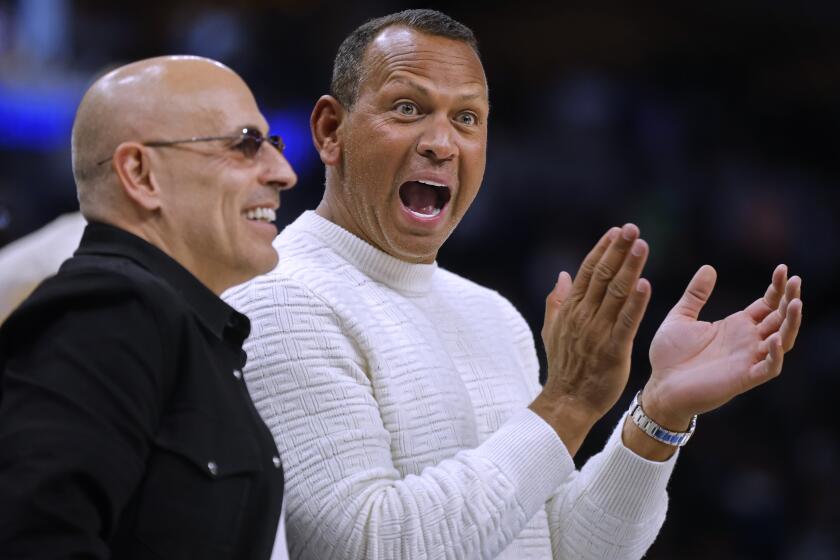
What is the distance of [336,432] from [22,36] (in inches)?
180

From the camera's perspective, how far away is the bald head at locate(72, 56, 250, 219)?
156 centimetres

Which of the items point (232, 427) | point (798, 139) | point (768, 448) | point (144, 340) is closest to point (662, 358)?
point (232, 427)

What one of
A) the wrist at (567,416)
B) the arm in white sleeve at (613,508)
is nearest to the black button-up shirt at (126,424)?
the wrist at (567,416)

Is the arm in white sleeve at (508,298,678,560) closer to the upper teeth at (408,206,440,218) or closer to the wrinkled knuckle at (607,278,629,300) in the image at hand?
the wrinkled knuckle at (607,278,629,300)

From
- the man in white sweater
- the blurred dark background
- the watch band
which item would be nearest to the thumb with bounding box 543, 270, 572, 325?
the man in white sweater

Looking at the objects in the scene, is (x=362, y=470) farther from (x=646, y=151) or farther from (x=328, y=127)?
(x=646, y=151)

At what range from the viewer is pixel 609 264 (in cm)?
182

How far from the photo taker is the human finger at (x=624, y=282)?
1793 millimetres

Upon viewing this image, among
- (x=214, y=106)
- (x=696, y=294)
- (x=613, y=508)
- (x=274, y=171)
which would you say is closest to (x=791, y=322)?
(x=696, y=294)

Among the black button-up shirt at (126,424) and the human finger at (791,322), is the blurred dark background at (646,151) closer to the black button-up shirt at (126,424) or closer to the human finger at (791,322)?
the human finger at (791,322)

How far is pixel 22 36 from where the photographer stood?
5.79 metres

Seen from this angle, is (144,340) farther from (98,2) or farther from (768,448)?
(98,2)

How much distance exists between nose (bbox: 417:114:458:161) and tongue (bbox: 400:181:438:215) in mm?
59

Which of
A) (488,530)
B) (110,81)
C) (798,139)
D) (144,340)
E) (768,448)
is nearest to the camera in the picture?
(144,340)
